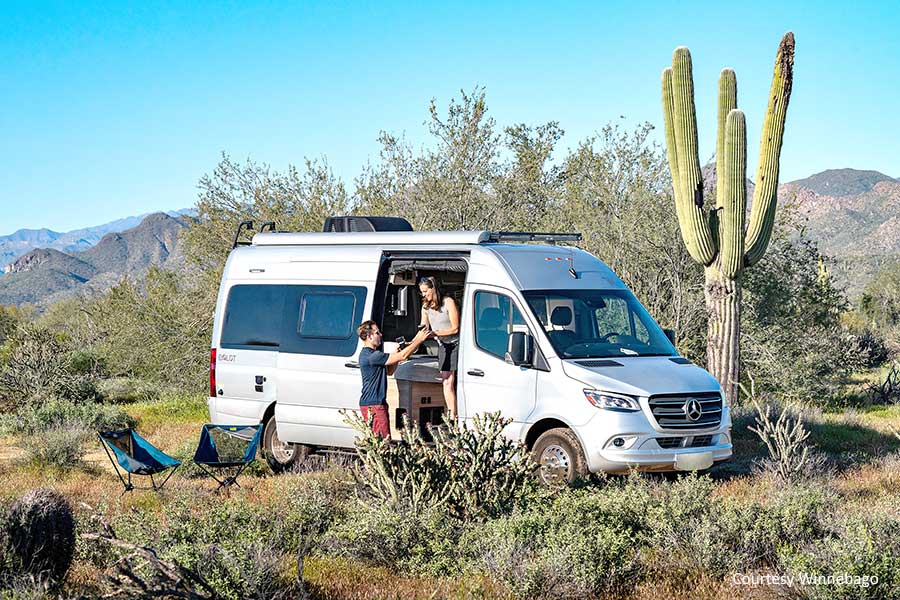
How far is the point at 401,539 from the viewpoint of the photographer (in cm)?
629

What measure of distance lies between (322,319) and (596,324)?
297 cm

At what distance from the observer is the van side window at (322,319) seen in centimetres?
1009

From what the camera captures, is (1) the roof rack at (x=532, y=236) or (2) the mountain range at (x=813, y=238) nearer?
(1) the roof rack at (x=532, y=236)

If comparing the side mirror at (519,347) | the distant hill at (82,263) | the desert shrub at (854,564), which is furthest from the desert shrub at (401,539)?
the distant hill at (82,263)

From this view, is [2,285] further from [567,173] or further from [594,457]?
[594,457]

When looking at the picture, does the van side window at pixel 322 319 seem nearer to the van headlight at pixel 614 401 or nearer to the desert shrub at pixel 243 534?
the desert shrub at pixel 243 534

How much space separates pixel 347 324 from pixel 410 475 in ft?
11.8

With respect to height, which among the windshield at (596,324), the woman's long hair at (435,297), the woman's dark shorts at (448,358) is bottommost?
the woman's dark shorts at (448,358)

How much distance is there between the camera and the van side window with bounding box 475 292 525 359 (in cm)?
922

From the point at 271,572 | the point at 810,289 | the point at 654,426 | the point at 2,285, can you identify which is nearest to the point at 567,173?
the point at 810,289

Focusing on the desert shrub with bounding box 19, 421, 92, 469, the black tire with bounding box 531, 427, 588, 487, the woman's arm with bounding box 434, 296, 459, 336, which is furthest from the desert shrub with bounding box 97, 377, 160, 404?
the black tire with bounding box 531, 427, 588, 487

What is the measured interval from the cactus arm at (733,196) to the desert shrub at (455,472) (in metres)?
7.77

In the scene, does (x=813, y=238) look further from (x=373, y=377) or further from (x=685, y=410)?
(x=373, y=377)

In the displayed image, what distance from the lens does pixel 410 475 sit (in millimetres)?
6762
